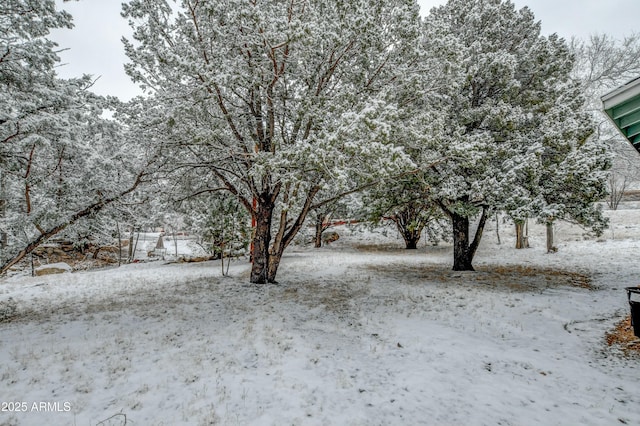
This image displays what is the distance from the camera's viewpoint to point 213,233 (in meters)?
11.6

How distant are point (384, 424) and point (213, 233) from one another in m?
9.52

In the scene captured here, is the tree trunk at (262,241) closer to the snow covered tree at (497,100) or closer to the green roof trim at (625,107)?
the snow covered tree at (497,100)

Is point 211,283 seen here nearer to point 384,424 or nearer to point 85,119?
point 85,119

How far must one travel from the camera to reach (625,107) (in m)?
5.61

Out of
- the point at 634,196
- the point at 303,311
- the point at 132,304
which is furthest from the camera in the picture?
the point at 634,196

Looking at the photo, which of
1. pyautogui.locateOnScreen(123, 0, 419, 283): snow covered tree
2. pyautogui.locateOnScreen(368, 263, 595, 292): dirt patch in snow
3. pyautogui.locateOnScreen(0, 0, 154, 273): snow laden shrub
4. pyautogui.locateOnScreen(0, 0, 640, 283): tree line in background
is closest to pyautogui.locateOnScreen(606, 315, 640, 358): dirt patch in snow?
pyautogui.locateOnScreen(368, 263, 595, 292): dirt patch in snow

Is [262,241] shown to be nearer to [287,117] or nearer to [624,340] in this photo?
[287,117]

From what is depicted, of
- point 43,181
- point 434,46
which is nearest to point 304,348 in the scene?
point 43,181

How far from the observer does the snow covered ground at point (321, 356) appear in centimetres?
363

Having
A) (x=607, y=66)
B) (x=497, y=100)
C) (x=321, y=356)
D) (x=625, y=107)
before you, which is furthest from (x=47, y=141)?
(x=607, y=66)

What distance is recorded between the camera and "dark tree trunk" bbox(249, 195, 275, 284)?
32.5 ft

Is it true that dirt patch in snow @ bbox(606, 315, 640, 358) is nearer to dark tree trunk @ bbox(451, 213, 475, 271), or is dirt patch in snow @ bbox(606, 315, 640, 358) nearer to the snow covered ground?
the snow covered ground

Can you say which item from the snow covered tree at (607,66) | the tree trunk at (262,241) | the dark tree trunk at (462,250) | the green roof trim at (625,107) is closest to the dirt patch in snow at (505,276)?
the dark tree trunk at (462,250)

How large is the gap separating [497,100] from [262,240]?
941 cm
